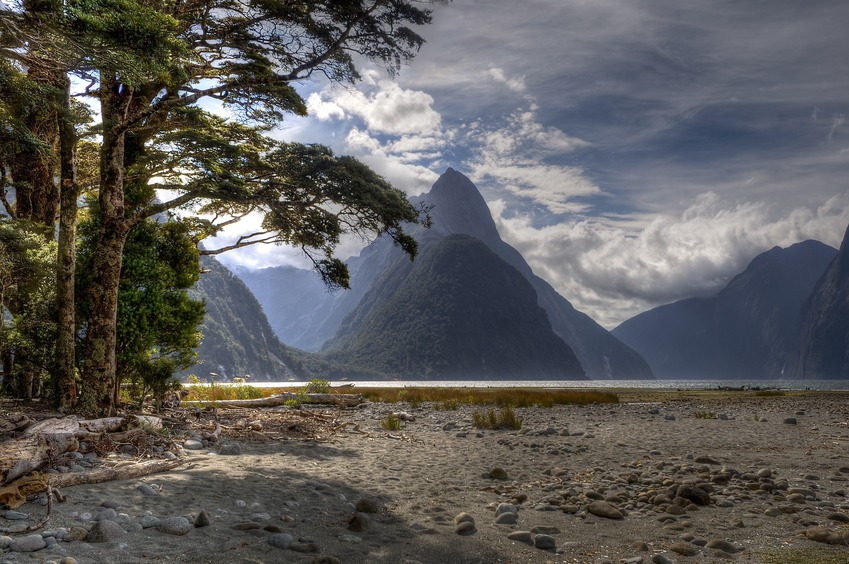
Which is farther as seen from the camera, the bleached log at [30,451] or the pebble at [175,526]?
the bleached log at [30,451]

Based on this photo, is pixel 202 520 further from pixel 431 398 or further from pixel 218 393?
pixel 431 398

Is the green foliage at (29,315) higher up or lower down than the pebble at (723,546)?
higher up

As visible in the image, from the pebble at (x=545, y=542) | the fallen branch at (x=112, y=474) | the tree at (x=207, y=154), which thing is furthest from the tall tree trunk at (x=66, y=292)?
the pebble at (x=545, y=542)

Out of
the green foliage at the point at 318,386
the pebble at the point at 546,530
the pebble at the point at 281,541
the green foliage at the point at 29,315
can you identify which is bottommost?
the green foliage at the point at 318,386

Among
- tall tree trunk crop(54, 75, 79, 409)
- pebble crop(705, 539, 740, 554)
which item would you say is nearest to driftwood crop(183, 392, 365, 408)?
tall tree trunk crop(54, 75, 79, 409)

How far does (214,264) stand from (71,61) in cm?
20507

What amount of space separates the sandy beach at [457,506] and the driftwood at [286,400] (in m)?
8.93

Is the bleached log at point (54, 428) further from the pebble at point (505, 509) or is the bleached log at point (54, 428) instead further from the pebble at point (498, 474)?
the pebble at point (498, 474)

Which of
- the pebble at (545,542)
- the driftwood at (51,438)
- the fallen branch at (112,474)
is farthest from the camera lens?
A: the fallen branch at (112,474)

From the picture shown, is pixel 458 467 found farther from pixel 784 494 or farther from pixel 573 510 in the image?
pixel 784 494

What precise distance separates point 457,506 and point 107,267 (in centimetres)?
960

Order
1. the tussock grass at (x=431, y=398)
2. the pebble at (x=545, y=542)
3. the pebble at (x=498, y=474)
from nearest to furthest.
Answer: the pebble at (x=545, y=542)
the pebble at (x=498, y=474)
the tussock grass at (x=431, y=398)

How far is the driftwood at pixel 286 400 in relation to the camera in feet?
61.4

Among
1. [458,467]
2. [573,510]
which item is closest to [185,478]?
[458,467]
